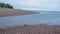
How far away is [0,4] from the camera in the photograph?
56500 mm

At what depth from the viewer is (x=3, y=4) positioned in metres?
57.8

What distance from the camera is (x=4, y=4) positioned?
58.3 meters

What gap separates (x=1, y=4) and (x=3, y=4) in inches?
42.5

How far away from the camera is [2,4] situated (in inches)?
2253

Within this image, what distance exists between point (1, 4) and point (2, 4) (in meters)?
0.43

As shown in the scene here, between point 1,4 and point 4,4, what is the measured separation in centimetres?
161

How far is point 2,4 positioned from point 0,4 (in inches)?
37.0

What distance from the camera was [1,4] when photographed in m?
56.9

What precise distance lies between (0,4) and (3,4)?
63.1 inches

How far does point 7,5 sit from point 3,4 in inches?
73.1

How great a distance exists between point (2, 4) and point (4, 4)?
1.21 meters
